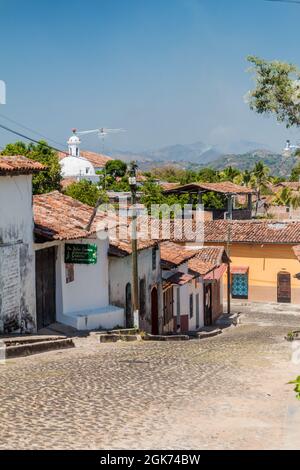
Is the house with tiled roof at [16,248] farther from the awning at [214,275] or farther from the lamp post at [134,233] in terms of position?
the awning at [214,275]

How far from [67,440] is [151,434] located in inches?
49.5

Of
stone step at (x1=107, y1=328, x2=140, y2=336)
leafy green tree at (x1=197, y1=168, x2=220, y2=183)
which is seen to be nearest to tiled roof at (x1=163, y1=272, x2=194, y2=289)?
stone step at (x1=107, y1=328, x2=140, y2=336)

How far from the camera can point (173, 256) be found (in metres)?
32.7

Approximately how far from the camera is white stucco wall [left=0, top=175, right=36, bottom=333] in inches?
742

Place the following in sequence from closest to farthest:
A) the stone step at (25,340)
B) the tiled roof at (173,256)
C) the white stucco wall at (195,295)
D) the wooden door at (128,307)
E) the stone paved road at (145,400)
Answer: the stone paved road at (145,400)
the stone step at (25,340)
the wooden door at (128,307)
the tiled roof at (173,256)
the white stucco wall at (195,295)

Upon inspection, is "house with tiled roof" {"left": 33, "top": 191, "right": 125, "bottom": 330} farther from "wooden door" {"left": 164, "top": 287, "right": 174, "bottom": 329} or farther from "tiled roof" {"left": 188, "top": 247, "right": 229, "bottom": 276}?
"tiled roof" {"left": 188, "top": 247, "right": 229, "bottom": 276}

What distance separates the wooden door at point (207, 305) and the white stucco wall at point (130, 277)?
7822mm

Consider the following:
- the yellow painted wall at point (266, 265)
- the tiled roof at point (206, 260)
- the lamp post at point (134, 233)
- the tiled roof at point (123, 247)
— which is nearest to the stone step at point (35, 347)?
the lamp post at point (134, 233)

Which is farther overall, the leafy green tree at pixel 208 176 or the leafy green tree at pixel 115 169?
the leafy green tree at pixel 208 176

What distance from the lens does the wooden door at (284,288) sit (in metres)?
45.5

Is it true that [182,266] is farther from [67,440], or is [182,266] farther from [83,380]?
[67,440]

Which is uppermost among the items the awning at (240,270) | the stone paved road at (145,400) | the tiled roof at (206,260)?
the tiled roof at (206,260)

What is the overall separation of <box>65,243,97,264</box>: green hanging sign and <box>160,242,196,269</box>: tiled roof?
9.69 metres
